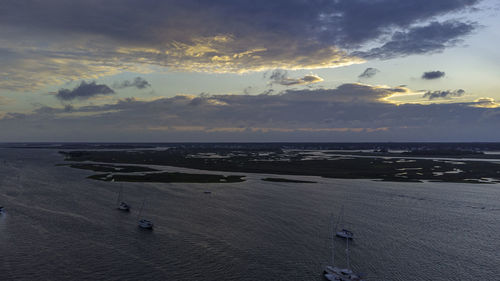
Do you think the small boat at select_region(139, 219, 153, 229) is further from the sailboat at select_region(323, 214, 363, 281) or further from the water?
the sailboat at select_region(323, 214, 363, 281)

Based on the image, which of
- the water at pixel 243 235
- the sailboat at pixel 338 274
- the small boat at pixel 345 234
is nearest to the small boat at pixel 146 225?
the water at pixel 243 235

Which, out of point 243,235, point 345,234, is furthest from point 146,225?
point 345,234

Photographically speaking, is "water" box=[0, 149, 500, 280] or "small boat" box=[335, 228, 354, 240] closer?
"water" box=[0, 149, 500, 280]

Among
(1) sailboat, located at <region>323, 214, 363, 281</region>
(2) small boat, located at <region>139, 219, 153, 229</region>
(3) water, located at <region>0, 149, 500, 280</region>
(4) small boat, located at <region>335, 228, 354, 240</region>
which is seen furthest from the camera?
(2) small boat, located at <region>139, 219, 153, 229</region>

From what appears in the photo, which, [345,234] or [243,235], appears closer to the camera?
[345,234]

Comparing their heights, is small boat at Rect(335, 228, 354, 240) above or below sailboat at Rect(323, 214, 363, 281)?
above

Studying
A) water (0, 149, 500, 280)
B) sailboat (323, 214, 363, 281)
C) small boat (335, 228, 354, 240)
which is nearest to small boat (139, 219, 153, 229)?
water (0, 149, 500, 280)

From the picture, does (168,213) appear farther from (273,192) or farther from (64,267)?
(273,192)

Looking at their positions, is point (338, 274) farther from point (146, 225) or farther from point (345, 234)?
point (146, 225)

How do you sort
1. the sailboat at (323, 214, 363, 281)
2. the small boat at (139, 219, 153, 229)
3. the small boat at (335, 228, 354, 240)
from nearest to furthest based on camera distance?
the sailboat at (323, 214, 363, 281) < the small boat at (335, 228, 354, 240) < the small boat at (139, 219, 153, 229)

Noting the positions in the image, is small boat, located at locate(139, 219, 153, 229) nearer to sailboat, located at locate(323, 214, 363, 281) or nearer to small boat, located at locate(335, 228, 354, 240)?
sailboat, located at locate(323, 214, 363, 281)
